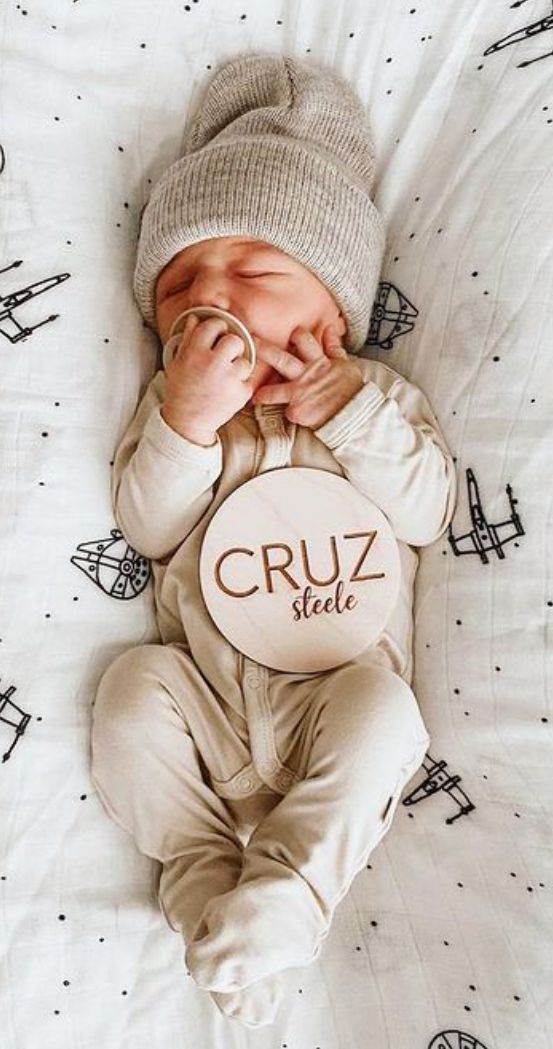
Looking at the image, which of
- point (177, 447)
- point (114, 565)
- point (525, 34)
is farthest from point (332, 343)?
point (525, 34)

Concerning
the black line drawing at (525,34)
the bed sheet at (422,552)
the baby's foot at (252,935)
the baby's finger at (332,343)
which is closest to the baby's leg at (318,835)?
the baby's foot at (252,935)

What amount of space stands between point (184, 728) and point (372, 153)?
2.36 feet

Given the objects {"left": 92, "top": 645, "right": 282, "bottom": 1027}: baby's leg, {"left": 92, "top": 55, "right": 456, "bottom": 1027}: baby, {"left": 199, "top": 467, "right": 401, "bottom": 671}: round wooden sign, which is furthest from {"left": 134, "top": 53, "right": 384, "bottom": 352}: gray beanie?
{"left": 92, "top": 645, "right": 282, "bottom": 1027}: baby's leg

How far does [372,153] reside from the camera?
126cm

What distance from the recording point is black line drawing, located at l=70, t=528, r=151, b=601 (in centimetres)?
110

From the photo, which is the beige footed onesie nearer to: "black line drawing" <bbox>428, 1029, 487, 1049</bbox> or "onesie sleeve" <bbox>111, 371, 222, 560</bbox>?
"onesie sleeve" <bbox>111, 371, 222, 560</bbox>

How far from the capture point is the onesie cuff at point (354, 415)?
1067 mm

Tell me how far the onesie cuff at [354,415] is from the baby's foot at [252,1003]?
1.70 ft

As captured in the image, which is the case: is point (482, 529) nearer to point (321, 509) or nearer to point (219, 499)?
point (321, 509)

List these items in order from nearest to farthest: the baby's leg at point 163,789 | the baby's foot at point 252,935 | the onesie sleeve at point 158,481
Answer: the baby's foot at point 252,935
the baby's leg at point 163,789
the onesie sleeve at point 158,481

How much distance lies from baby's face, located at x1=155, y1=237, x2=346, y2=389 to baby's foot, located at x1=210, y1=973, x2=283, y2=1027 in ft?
1.95

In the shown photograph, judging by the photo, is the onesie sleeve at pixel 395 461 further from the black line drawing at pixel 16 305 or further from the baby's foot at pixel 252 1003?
the baby's foot at pixel 252 1003

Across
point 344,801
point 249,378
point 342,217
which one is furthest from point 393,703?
point 342,217

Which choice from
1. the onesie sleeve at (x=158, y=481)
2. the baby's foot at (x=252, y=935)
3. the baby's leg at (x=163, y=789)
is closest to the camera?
the baby's foot at (x=252, y=935)
